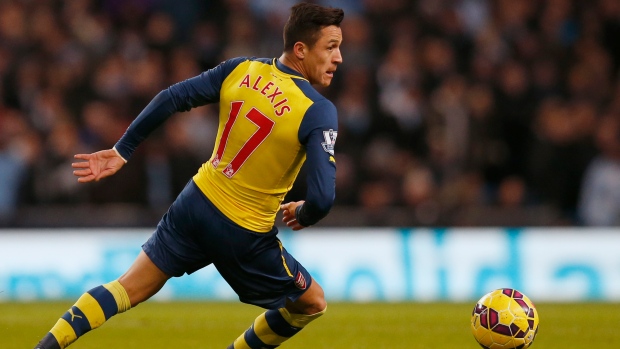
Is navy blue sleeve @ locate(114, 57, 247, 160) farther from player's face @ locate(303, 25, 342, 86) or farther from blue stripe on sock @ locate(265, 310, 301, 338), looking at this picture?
blue stripe on sock @ locate(265, 310, 301, 338)

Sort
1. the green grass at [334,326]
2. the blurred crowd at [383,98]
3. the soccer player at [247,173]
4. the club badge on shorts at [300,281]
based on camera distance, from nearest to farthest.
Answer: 1. the soccer player at [247,173]
2. the club badge on shorts at [300,281]
3. the green grass at [334,326]
4. the blurred crowd at [383,98]

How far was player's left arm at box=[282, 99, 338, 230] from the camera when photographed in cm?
545

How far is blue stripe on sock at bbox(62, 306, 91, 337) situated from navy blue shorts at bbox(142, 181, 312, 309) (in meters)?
0.47

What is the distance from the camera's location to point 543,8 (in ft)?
47.8

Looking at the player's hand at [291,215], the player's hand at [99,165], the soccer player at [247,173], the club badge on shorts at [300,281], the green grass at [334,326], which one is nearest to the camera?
the soccer player at [247,173]

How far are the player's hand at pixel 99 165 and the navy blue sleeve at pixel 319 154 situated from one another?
101cm

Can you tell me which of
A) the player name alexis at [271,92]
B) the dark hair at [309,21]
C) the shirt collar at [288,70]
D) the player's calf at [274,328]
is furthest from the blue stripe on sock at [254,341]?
the dark hair at [309,21]

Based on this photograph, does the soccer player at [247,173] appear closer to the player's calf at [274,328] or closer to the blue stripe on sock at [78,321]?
the blue stripe on sock at [78,321]

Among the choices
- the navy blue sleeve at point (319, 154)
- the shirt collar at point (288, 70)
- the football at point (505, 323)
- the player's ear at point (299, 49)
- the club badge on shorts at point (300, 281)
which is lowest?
the football at point (505, 323)

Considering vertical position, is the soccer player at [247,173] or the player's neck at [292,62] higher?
the player's neck at [292,62]

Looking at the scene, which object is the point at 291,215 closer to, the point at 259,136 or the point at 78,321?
the point at 259,136

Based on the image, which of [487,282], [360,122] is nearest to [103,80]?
[360,122]

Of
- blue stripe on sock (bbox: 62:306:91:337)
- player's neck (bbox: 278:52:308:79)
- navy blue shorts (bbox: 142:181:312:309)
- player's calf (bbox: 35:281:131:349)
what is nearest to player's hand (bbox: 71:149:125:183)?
navy blue shorts (bbox: 142:181:312:309)

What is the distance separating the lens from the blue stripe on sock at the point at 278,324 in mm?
6301
